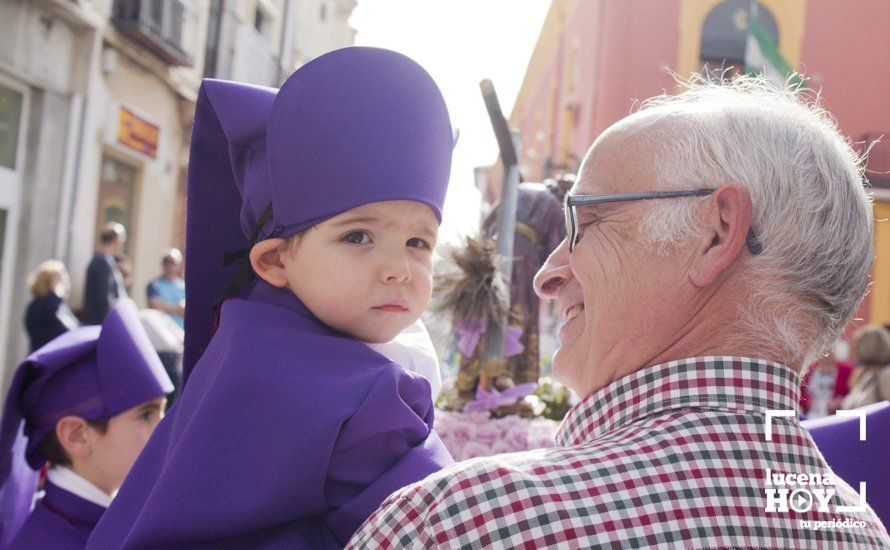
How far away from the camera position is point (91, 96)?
9.79 meters

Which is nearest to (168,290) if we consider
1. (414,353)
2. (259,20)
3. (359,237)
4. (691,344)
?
(414,353)

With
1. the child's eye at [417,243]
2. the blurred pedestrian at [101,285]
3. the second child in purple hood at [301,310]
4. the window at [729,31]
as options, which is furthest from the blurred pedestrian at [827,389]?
the second child in purple hood at [301,310]

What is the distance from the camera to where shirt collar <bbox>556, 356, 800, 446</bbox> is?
1.32 metres

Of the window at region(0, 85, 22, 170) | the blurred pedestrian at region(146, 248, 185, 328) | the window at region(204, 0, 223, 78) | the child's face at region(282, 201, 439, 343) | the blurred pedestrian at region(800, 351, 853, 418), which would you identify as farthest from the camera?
the window at region(204, 0, 223, 78)

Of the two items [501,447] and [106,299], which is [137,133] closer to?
[106,299]

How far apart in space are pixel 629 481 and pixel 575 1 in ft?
58.9

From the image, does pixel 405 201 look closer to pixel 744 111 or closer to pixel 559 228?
pixel 744 111

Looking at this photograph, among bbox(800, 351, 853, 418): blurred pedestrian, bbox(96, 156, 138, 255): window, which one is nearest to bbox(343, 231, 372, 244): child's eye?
bbox(800, 351, 853, 418): blurred pedestrian

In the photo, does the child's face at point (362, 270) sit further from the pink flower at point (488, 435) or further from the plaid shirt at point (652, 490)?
the pink flower at point (488, 435)

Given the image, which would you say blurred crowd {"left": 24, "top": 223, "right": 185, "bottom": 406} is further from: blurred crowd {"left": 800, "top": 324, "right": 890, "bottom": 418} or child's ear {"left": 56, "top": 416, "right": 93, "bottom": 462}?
blurred crowd {"left": 800, "top": 324, "right": 890, "bottom": 418}

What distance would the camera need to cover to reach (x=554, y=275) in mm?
1654

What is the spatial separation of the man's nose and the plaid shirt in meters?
0.36

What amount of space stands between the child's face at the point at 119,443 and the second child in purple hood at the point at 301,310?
3.57ft

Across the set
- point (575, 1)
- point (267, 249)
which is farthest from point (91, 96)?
point (575, 1)
